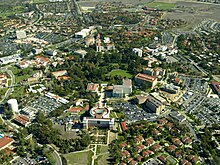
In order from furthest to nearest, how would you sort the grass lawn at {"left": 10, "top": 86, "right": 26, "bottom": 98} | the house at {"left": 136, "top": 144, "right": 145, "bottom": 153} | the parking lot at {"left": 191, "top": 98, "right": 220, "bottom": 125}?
the grass lawn at {"left": 10, "top": 86, "right": 26, "bottom": 98} < the parking lot at {"left": 191, "top": 98, "right": 220, "bottom": 125} < the house at {"left": 136, "top": 144, "right": 145, "bottom": 153}

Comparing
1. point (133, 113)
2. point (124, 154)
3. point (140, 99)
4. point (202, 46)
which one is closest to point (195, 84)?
point (140, 99)

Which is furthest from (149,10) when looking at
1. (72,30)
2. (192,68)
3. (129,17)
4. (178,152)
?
(178,152)

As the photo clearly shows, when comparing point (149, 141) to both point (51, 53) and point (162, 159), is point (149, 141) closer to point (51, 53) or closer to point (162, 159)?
point (162, 159)

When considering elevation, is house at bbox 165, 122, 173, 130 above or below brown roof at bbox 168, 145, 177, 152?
above

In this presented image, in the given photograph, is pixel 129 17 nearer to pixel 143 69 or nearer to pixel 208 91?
pixel 143 69

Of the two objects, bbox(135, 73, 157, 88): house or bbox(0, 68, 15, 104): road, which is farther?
bbox(135, 73, 157, 88): house

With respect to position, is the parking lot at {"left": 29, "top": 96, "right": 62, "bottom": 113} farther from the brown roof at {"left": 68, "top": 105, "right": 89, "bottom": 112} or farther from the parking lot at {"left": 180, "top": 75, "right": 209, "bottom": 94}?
the parking lot at {"left": 180, "top": 75, "right": 209, "bottom": 94}

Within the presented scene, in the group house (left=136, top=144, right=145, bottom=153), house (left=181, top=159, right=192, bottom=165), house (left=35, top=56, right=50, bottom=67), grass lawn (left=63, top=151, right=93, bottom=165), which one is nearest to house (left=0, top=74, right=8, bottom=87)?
house (left=35, top=56, right=50, bottom=67)

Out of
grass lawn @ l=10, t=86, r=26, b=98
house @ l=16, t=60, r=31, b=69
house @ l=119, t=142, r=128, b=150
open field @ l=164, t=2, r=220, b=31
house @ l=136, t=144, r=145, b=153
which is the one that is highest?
open field @ l=164, t=2, r=220, b=31
